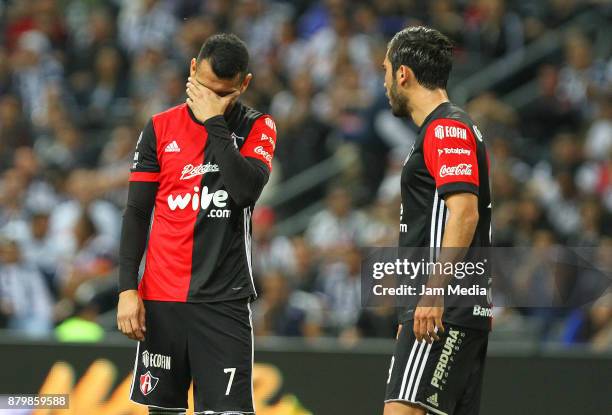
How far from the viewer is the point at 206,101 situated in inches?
196

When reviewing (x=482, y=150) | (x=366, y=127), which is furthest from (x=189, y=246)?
(x=366, y=127)

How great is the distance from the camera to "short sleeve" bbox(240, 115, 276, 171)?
508 centimetres

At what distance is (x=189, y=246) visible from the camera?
5.02 meters

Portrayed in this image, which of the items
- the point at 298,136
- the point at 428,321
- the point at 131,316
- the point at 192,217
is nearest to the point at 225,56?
the point at 192,217

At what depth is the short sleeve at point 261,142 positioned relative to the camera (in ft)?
16.7

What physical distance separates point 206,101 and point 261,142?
33cm

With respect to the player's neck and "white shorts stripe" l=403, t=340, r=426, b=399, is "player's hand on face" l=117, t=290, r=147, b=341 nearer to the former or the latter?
"white shorts stripe" l=403, t=340, r=426, b=399

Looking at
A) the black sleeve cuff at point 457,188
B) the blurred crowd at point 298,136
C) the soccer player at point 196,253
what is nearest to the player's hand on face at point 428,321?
the black sleeve cuff at point 457,188

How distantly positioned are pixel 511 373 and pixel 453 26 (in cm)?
684

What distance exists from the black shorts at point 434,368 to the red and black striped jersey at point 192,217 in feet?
2.50

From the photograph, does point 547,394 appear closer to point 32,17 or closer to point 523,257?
point 523,257

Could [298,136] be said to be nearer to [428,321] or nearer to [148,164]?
[148,164]

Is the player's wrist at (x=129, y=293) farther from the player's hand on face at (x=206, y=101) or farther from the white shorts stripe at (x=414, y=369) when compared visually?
the white shorts stripe at (x=414, y=369)

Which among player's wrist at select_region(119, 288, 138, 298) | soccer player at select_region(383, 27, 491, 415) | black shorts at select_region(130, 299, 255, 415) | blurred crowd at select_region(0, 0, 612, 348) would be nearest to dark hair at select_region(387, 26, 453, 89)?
soccer player at select_region(383, 27, 491, 415)
